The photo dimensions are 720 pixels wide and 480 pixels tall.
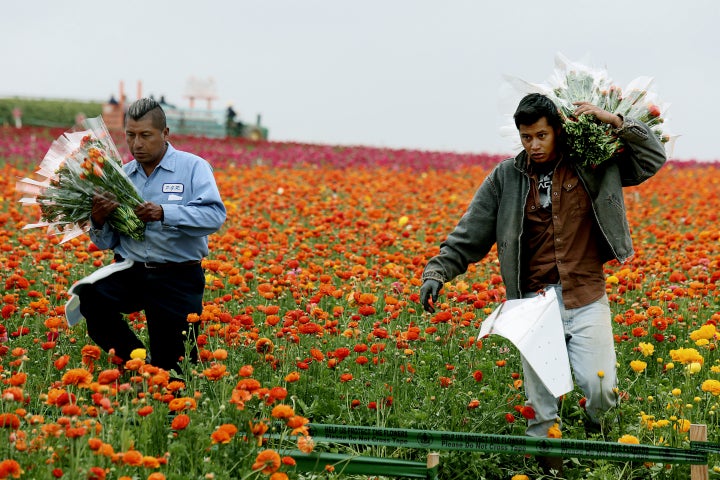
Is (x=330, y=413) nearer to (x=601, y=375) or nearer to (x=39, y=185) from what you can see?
(x=601, y=375)

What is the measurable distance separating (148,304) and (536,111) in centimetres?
214

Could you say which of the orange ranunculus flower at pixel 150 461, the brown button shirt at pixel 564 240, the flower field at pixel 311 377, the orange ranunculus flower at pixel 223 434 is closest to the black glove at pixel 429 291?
the flower field at pixel 311 377

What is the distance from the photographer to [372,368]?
5.05 meters

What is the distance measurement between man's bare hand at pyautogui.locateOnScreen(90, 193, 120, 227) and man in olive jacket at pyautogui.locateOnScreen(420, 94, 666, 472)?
1551 mm

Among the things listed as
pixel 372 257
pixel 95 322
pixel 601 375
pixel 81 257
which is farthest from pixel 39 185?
pixel 372 257

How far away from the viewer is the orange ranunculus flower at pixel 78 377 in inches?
123

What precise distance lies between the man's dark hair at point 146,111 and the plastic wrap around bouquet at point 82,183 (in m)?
0.21

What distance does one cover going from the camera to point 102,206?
175 inches

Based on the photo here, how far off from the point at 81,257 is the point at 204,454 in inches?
128

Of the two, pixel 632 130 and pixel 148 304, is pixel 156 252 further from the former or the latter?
pixel 632 130

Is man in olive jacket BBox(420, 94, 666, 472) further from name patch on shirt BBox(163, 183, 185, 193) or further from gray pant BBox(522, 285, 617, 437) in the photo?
name patch on shirt BBox(163, 183, 185, 193)

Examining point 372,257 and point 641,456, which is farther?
point 372,257

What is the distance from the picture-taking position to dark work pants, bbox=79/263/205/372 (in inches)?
181

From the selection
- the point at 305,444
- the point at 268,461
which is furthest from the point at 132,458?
the point at 305,444
